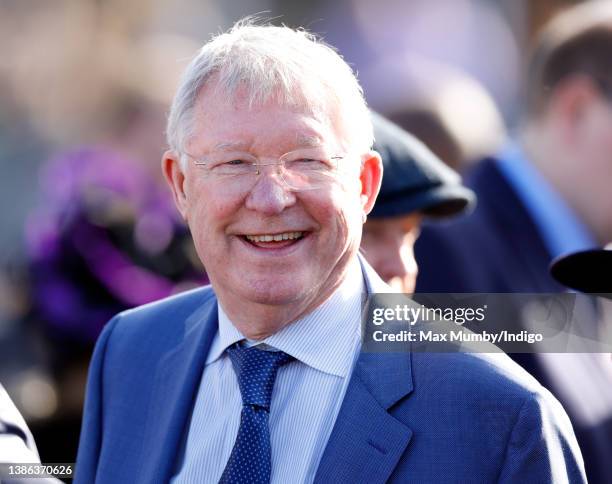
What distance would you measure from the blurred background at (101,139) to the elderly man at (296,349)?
1.60m

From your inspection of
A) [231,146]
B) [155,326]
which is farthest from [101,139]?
[231,146]

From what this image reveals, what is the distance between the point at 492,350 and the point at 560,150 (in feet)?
5.44

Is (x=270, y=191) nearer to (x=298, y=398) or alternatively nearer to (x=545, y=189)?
(x=298, y=398)

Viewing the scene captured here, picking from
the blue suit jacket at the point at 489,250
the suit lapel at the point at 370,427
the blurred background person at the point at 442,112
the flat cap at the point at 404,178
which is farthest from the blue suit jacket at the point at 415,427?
the blurred background person at the point at 442,112

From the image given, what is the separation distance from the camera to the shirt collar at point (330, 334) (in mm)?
2672

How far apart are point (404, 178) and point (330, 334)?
80cm

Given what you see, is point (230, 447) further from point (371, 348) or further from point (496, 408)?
point (496, 408)

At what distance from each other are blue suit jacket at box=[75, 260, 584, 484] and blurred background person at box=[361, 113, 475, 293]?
58 centimetres

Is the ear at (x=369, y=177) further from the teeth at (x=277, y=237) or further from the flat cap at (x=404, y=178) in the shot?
the flat cap at (x=404, y=178)

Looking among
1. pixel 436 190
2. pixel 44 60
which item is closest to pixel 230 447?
pixel 436 190

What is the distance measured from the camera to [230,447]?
2.65 meters

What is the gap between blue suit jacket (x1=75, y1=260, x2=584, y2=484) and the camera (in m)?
2.45

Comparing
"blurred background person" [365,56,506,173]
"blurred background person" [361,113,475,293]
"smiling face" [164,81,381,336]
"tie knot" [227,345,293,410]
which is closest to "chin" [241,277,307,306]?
"smiling face" [164,81,381,336]

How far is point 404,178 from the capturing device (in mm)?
3355
